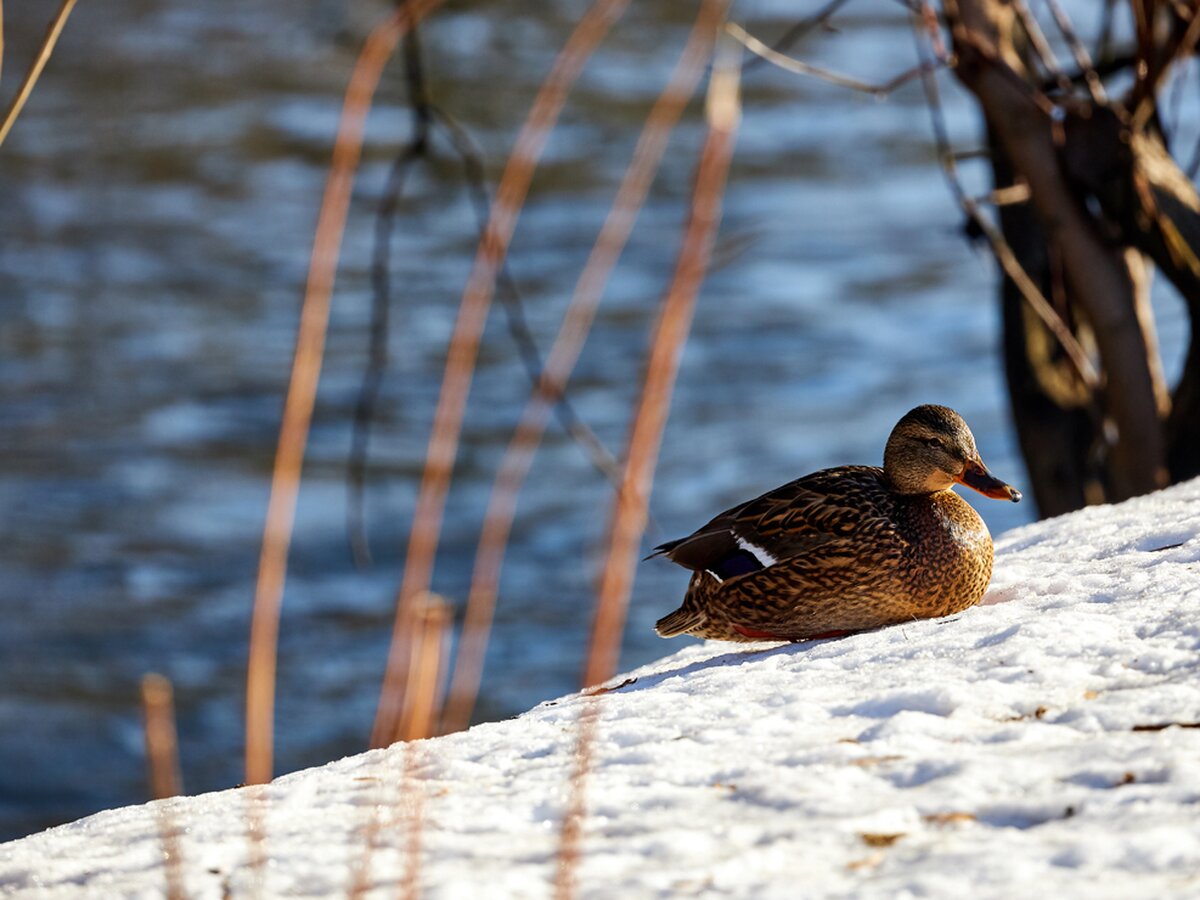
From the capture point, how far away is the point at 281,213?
679 inches

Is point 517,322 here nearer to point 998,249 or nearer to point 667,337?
point 667,337

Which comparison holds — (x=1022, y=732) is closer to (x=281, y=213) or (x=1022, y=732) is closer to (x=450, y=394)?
(x=450, y=394)

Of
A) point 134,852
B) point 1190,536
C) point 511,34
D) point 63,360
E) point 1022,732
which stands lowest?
point 1022,732

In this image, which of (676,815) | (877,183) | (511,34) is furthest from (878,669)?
(511,34)

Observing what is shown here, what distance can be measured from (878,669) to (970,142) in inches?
650

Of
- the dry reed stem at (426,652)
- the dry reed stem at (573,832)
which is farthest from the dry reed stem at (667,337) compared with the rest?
the dry reed stem at (573,832)

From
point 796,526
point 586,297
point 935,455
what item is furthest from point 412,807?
point 935,455

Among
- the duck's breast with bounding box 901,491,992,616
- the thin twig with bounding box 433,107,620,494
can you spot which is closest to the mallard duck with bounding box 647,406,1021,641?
the duck's breast with bounding box 901,491,992,616

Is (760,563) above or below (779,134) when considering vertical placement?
below

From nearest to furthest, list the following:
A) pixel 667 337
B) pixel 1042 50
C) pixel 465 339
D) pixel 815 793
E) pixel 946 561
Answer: pixel 667 337
pixel 465 339
pixel 815 793
pixel 946 561
pixel 1042 50

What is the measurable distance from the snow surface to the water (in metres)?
3.27

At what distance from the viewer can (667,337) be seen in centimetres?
195

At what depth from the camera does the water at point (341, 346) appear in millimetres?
10250

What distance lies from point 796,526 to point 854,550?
0.77 feet
